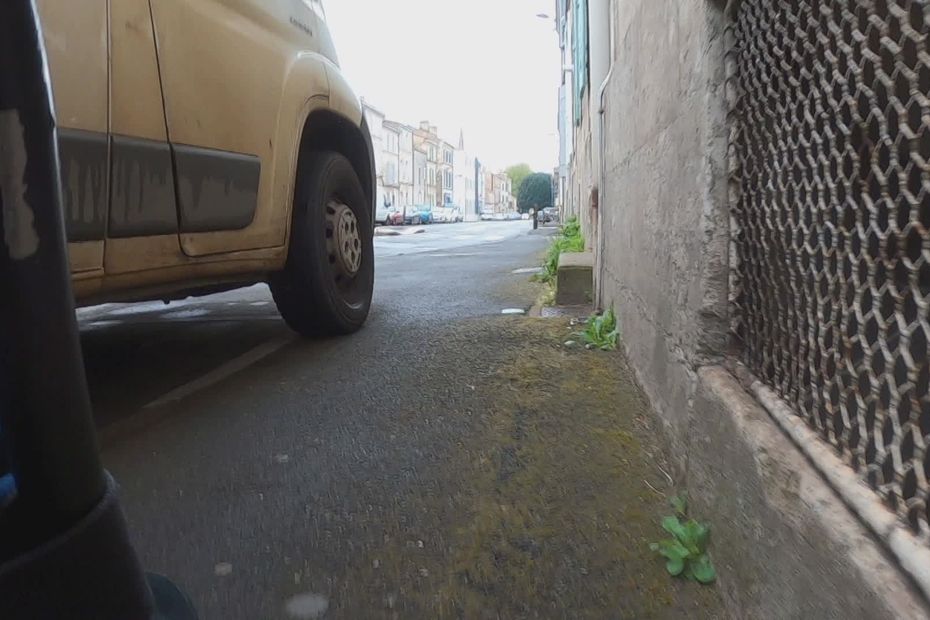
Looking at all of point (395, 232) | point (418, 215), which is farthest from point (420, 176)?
point (395, 232)

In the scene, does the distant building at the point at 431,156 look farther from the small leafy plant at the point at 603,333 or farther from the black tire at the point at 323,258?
the small leafy plant at the point at 603,333

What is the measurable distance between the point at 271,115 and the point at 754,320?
2352 millimetres

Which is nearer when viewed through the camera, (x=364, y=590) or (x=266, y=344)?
(x=364, y=590)

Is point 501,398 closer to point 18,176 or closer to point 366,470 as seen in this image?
point 366,470

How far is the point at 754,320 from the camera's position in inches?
72.2

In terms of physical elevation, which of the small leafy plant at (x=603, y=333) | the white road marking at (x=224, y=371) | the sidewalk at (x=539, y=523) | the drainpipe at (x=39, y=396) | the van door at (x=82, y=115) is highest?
the van door at (x=82, y=115)

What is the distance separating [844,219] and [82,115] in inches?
81.9

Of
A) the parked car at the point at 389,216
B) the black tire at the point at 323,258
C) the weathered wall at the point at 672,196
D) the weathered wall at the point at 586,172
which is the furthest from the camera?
the parked car at the point at 389,216

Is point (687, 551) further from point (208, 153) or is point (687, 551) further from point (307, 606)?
point (208, 153)

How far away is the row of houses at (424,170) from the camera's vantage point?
6588cm

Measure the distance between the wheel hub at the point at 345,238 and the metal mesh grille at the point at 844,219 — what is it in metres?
2.63

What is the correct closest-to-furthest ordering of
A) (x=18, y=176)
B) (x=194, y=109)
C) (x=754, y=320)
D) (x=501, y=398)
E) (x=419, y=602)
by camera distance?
1. (x=18, y=176)
2. (x=419, y=602)
3. (x=754, y=320)
4. (x=194, y=109)
5. (x=501, y=398)

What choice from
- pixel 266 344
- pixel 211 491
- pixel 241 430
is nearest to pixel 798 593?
pixel 211 491


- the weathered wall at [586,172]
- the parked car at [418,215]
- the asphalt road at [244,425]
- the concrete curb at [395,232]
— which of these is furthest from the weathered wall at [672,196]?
the parked car at [418,215]
